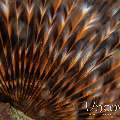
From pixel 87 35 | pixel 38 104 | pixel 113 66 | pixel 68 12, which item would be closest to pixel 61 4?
pixel 68 12

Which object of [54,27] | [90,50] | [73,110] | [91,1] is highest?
[91,1]

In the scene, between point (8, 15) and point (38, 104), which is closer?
point (8, 15)

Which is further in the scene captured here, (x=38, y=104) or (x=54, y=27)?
(x=38, y=104)

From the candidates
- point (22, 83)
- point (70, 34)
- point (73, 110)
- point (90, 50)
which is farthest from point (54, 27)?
point (73, 110)

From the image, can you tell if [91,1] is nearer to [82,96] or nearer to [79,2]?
[79,2]

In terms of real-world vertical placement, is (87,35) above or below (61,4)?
below

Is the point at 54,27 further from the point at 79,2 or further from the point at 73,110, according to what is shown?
the point at 73,110
